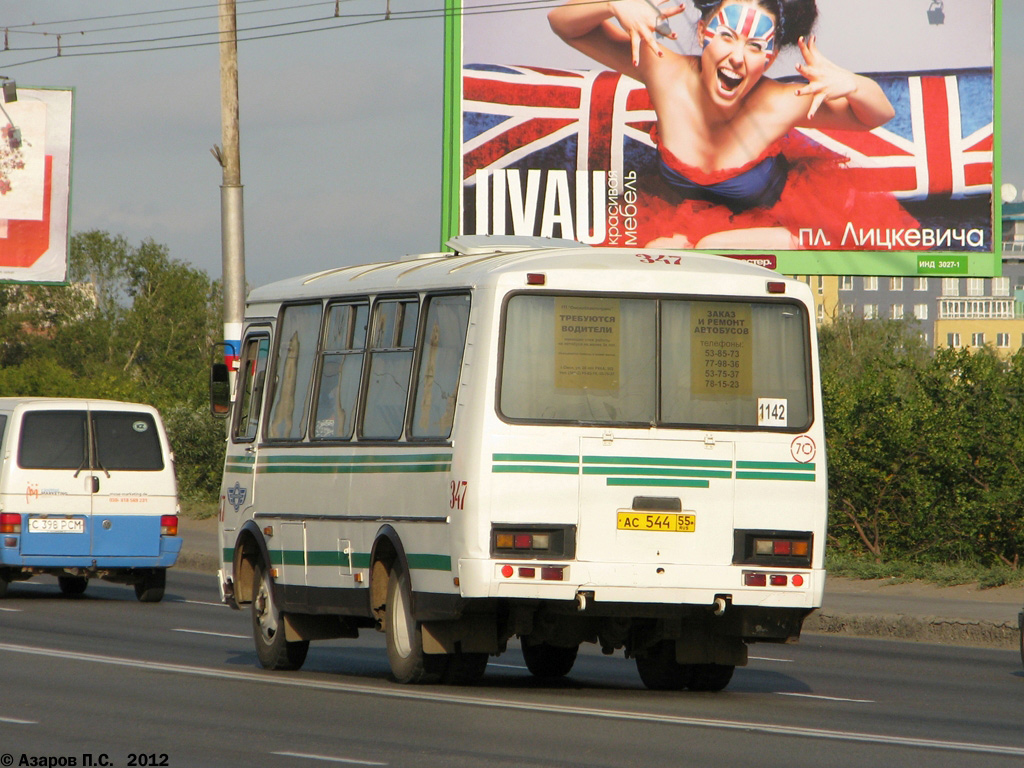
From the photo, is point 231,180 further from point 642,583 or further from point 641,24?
point 642,583

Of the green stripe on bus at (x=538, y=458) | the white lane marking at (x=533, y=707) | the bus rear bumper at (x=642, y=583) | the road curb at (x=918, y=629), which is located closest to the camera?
the white lane marking at (x=533, y=707)

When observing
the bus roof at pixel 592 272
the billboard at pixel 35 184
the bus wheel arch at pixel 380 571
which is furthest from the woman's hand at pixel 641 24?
the bus wheel arch at pixel 380 571

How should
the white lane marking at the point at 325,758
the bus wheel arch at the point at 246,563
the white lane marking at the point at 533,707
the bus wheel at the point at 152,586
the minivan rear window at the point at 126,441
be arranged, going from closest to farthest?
1. the white lane marking at the point at 325,758
2. the white lane marking at the point at 533,707
3. the bus wheel arch at the point at 246,563
4. the minivan rear window at the point at 126,441
5. the bus wheel at the point at 152,586

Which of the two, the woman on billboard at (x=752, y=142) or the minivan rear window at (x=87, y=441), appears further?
the woman on billboard at (x=752, y=142)

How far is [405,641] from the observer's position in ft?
39.6

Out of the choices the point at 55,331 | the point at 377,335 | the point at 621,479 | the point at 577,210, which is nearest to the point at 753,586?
the point at 621,479

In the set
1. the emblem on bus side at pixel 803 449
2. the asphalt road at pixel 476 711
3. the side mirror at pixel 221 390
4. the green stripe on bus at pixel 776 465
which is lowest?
the asphalt road at pixel 476 711

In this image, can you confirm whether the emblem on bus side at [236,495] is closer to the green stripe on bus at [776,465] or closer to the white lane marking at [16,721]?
the white lane marking at [16,721]

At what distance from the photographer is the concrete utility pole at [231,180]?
25.2 meters

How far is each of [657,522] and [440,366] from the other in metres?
1.72

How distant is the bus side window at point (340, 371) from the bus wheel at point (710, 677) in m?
2.81

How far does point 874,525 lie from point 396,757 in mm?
16089

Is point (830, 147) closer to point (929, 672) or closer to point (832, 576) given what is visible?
point (832, 576)

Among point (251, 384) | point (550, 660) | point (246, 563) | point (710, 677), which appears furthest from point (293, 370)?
point (710, 677)
